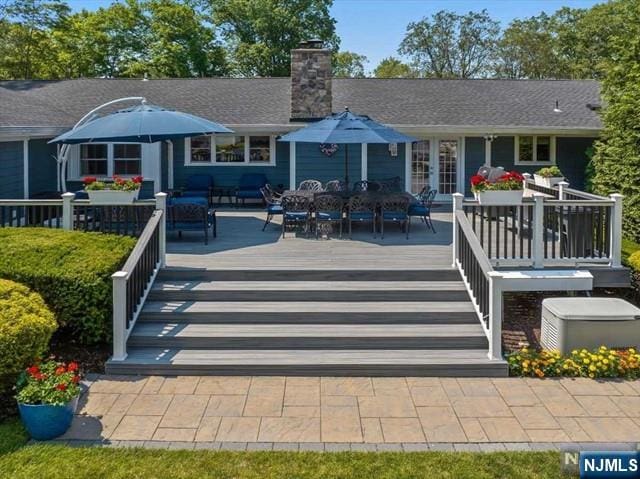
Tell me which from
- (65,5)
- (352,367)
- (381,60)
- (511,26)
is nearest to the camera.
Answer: (352,367)

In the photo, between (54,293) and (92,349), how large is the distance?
868 mm

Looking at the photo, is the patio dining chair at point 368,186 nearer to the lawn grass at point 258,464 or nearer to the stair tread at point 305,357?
the stair tread at point 305,357

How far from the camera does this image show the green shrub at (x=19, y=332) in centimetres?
541

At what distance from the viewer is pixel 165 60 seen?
31.5 metres

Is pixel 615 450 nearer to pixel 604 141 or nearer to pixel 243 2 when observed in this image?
pixel 604 141

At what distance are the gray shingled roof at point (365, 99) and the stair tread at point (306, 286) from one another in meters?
7.53

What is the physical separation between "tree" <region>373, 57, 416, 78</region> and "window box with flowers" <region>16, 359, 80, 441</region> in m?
41.5

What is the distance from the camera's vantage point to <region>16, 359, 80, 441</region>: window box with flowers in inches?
201

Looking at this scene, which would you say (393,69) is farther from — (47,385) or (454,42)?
(47,385)

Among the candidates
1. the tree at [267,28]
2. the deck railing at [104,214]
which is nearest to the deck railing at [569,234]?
→ the deck railing at [104,214]

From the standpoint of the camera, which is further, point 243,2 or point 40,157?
point 243,2

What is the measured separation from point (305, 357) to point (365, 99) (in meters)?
12.1

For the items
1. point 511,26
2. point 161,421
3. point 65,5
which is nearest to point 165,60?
point 65,5

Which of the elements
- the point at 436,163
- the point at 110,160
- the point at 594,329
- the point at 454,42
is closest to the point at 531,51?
the point at 454,42
